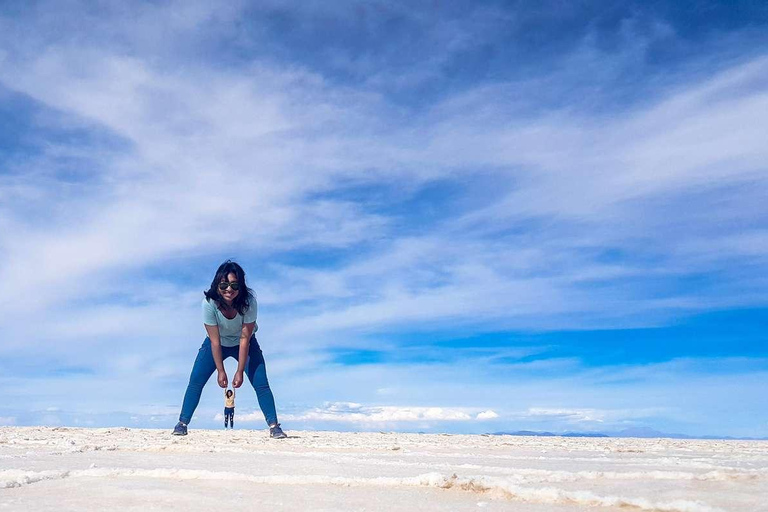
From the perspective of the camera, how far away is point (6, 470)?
4098mm

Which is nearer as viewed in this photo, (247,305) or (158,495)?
(158,495)

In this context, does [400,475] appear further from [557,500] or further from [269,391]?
[269,391]

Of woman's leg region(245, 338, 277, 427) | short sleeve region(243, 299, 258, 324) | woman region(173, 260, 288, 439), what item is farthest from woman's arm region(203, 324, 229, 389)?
short sleeve region(243, 299, 258, 324)

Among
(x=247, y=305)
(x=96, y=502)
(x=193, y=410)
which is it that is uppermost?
(x=247, y=305)

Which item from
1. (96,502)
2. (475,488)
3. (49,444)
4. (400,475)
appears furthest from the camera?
(49,444)

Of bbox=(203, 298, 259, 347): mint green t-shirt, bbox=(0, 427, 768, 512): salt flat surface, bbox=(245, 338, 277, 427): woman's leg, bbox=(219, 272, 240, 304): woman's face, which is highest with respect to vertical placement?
bbox=(219, 272, 240, 304): woman's face

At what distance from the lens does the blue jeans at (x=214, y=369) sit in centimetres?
935

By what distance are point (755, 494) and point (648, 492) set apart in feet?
1.63

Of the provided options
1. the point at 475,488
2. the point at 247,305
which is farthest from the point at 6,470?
the point at 247,305

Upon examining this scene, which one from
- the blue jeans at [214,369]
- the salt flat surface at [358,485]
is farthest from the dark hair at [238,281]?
the salt flat surface at [358,485]

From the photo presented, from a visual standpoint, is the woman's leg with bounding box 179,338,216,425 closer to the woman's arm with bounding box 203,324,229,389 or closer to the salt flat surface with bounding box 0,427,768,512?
the woman's arm with bounding box 203,324,229,389

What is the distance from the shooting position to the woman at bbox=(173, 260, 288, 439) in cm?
928

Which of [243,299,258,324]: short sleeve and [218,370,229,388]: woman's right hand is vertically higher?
[243,299,258,324]: short sleeve

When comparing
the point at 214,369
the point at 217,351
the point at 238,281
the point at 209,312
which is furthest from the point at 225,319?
the point at 214,369
